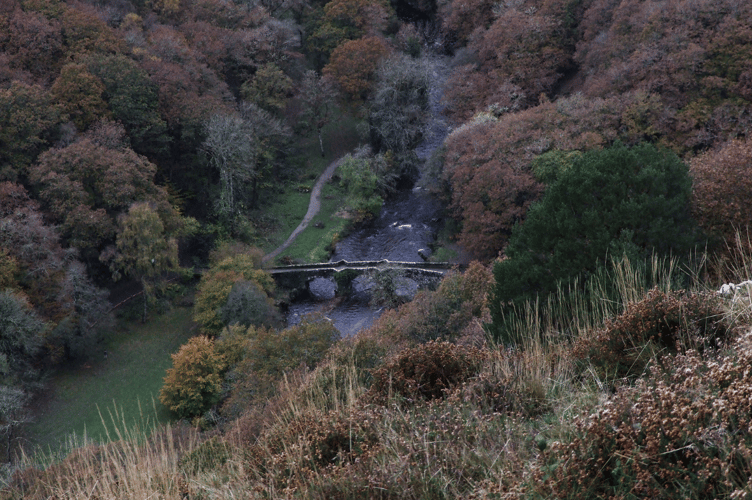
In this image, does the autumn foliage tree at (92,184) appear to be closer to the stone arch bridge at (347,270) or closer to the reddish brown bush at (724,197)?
the stone arch bridge at (347,270)

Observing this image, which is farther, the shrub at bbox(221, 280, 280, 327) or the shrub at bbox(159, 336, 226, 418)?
the shrub at bbox(221, 280, 280, 327)

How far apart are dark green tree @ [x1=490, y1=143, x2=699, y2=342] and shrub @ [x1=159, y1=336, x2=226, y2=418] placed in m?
14.0

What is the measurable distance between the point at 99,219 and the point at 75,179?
2.42 metres

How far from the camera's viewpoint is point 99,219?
93.8ft

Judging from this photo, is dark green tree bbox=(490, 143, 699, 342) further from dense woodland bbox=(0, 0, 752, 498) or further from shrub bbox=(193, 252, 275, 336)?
shrub bbox=(193, 252, 275, 336)

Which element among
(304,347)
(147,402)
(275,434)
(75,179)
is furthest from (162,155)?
(275,434)

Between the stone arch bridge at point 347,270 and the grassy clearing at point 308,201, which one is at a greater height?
the grassy clearing at point 308,201

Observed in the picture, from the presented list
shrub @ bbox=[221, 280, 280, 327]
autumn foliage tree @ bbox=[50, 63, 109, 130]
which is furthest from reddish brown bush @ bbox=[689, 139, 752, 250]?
autumn foliage tree @ bbox=[50, 63, 109, 130]

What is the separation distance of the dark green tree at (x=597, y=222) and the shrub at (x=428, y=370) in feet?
20.3

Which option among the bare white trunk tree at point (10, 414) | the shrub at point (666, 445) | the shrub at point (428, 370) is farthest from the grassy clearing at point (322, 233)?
the shrub at point (666, 445)

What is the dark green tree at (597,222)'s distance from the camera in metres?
13.5

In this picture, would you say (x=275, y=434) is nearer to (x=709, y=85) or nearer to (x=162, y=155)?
(x=709, y=85)

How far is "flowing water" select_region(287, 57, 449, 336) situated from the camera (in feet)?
103

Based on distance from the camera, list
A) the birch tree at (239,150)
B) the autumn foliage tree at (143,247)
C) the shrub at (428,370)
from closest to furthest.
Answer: the shrub at (428,370) → the autumn foliage tree at (143,247) → the birch tree at (239,150)
